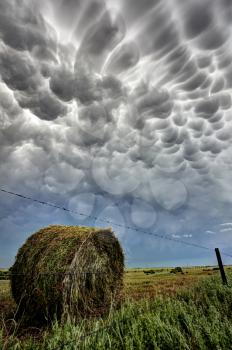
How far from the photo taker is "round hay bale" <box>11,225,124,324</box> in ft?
25.0

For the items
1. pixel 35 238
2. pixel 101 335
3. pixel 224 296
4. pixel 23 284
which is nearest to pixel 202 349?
pixel 101 335

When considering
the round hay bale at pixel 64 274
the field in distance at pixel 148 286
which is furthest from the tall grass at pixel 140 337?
the field in distance at pixel 148 286

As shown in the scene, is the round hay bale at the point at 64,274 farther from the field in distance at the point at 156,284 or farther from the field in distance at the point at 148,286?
the field in distance at the point at 156,284

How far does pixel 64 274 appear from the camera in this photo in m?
7.86

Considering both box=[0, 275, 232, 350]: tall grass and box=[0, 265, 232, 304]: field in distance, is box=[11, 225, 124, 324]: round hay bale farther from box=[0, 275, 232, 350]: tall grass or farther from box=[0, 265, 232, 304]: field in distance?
box=[0, 275, 232, 350]: tall grass

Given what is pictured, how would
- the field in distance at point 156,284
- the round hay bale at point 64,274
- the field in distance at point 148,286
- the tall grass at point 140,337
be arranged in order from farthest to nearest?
the field in distance at point 156,284 < the field in distance at point 148,286 < the round hay bale at point 64,274 < the tall grass at point 140,337

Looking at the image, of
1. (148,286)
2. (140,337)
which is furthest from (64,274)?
(148,286)

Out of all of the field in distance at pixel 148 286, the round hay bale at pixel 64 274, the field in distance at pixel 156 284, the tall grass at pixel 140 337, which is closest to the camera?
the tall grass at pixel 140 337

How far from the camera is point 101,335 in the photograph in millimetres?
4578

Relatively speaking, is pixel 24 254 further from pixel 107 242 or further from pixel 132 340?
pixel 132 340

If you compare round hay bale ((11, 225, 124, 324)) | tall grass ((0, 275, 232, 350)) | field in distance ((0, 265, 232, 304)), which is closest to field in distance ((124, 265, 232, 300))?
field in distance ((0, 265, 232, 304))

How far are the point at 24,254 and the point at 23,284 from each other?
2.74ft

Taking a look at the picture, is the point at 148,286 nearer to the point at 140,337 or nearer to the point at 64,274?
the point at 64,274

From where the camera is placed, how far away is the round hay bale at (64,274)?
7.63m
